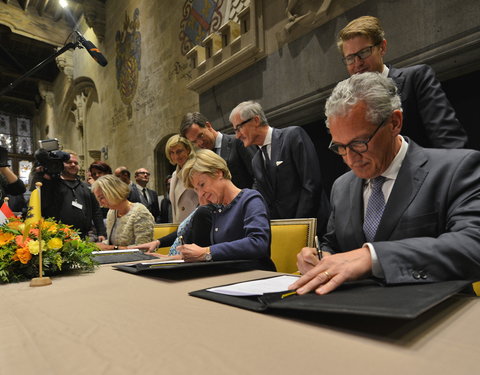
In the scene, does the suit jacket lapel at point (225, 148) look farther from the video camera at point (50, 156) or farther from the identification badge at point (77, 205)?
the identification badge at point (77, 205)

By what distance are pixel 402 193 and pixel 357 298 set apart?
22.3 inches

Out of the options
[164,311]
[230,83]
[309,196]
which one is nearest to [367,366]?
[164,311]

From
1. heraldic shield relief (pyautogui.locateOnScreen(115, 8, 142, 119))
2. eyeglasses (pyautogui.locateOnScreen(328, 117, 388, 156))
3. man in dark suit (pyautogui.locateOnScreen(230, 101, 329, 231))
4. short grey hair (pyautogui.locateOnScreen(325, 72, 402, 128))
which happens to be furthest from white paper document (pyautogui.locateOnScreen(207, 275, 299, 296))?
heraldic shield relief (pyautogui.locateOnScreen(115, 8, 142, 119))

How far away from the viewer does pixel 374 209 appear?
118cm

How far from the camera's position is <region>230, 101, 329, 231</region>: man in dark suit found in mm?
2271

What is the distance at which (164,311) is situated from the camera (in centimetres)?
75

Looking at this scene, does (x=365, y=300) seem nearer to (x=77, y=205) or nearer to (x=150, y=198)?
(x=77, y=205)

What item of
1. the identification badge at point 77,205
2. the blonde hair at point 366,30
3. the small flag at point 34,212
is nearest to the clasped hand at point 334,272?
the small flag at point 34,212

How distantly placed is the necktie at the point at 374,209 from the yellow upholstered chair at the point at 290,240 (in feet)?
1.77

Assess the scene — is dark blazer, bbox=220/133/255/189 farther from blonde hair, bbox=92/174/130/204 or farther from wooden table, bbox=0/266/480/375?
wooden table, bbox=0/266/480/375

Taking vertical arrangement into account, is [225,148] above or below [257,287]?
above

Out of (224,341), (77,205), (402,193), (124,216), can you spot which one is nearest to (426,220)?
(402,193)

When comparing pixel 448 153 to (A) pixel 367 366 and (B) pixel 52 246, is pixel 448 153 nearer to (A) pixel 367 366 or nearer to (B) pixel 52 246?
(A) pixel 367 366

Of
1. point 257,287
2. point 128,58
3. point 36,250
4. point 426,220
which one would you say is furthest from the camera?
point 128,58
